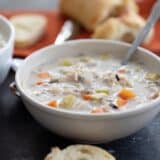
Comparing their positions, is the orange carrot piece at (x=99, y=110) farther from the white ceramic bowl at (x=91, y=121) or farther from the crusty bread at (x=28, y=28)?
the crusty bread at (x=28, y=28)

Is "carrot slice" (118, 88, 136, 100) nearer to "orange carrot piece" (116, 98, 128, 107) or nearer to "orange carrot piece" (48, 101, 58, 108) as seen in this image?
"orange carrot piece" (116, 98, 128, 107)

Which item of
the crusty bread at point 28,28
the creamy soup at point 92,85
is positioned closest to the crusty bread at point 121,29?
the crusty bread at point 28,28

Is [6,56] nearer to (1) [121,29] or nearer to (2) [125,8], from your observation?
(1) [121,29]

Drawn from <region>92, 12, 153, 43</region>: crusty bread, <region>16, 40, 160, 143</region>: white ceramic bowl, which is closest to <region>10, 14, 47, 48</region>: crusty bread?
<region>92, 12, 153, 43</region>: crusty bread

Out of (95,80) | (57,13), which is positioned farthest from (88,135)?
(57,13)

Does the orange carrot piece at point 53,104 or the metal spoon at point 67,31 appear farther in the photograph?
the metal spoon at point 67,31

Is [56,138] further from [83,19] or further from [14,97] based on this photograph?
[83,19]

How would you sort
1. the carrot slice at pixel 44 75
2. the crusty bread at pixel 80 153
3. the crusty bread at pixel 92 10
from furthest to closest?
the crusty bread at pixel 92 10, the carrot slice at pixel 44 75, the crusty bread at pixel 80 153
